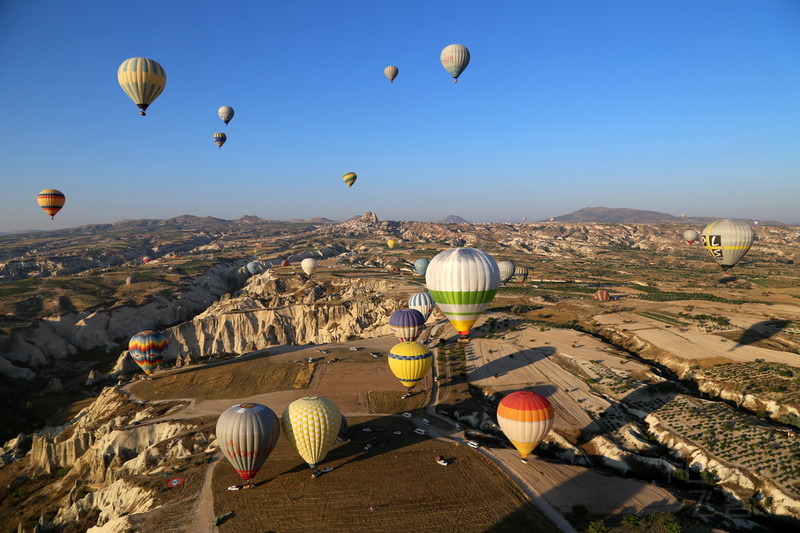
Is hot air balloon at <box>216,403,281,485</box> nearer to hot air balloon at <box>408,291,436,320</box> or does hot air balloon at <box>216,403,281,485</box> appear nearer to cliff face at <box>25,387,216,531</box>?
cliff face at <box>25,387,216,531</box>

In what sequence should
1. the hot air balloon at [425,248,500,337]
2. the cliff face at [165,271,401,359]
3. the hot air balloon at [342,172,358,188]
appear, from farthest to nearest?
the hot air balloon at [342,172,358,188]
the cliff face at [165,271,401,359]
the hot air balloon at [425,248,500,337]

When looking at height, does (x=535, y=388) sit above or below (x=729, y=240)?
below

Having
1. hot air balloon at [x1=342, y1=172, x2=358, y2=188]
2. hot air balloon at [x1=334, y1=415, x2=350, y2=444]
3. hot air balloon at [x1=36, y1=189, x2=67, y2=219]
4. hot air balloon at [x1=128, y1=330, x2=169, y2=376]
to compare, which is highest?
hot air balloon at [x1=342, y1=172, x2=358, y2=188]

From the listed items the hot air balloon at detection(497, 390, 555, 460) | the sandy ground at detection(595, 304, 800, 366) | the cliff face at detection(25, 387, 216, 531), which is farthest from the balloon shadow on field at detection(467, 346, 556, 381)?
the cliff face at detection(25, 387, 216, 531)

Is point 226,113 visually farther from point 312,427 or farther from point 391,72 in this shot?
point 312,427

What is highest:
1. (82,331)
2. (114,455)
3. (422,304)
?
(422,304)

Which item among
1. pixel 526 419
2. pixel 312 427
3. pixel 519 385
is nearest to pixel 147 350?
pixel 312 427

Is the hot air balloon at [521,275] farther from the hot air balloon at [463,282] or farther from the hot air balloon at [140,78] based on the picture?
the hot air balloon at [140,78]
